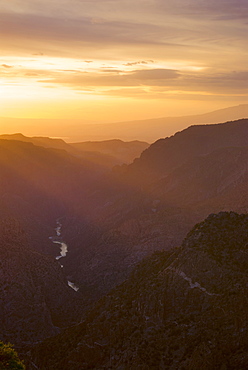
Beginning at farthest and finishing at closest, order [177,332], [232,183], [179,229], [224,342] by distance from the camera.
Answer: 1. [232,183]
2. [179,229]
3. [177,332]
4. [224,342]

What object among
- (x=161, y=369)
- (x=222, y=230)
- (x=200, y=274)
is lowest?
(x=161, y=369)

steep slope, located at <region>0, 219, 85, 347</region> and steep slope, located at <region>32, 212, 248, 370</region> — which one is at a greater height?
steep slope, located at <region>32, 212, 248, 370</region>

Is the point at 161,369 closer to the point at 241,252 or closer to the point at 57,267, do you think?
the point at 241,252

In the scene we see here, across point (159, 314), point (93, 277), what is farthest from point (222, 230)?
point (93, 277)

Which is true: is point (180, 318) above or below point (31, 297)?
above

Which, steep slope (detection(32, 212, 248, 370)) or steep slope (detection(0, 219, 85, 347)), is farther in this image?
steep slope (detection(0, 219, 85, 347))
